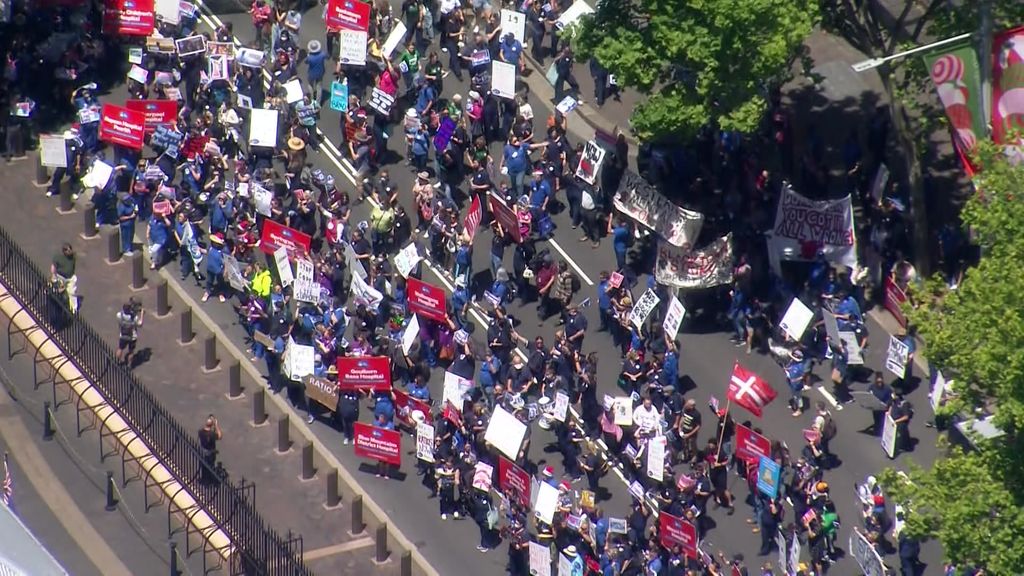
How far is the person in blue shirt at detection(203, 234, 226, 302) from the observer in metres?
43.0

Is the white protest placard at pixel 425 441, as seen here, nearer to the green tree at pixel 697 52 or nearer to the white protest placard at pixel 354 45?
the green tree at pixel 697 52

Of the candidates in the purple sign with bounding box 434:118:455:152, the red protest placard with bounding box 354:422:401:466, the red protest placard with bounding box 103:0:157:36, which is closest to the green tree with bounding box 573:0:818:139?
the purple sign with bounding box 434:118:455:152

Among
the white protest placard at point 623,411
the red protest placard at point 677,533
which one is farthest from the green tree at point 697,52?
the red protest placard at point 677,533

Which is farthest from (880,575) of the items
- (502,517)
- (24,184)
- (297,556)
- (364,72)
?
(24,184)

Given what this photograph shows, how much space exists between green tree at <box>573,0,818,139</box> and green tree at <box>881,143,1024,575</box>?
7.12 metres

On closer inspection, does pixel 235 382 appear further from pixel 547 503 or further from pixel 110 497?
pixel 547 503

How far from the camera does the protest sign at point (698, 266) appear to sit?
4038 cm

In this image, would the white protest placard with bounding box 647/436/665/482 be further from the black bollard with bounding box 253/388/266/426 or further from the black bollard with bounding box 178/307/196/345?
the black bollard with bounding box 178/307/196/345

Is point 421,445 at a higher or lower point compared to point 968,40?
lower

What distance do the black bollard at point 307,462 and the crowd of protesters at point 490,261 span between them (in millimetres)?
1015

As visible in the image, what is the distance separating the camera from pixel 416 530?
129 feet

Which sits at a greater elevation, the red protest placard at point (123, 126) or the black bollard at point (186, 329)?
the red protest placard at point (123, 126)

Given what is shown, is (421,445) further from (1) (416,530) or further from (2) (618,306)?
(2) (618,306)

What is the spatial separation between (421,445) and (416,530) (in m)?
1.38
